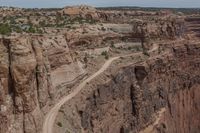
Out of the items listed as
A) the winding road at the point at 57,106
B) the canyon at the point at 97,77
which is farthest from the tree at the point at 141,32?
the winding road at the point at 57,106

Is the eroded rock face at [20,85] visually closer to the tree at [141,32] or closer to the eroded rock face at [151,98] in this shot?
the eroded rock face at [151,98]

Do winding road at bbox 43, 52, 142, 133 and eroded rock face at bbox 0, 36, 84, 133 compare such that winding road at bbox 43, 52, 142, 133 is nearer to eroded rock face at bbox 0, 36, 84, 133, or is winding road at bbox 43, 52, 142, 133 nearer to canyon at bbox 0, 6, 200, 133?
canyon at bbox 0, 6, 200, 133

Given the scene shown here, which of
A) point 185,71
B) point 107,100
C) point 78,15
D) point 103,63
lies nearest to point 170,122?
point 185,71

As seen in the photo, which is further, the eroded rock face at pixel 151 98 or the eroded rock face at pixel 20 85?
the eroded rock face at pixel 151 98

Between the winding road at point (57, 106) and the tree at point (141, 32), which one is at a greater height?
the winding road at point (57, 106)

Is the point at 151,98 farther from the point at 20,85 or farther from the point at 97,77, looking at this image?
the point at 20,85

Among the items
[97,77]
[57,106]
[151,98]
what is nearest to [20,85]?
[57,106]
